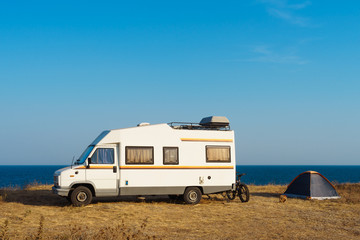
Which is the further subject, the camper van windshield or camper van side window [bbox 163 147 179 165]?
camper van side window [bbox 163 147 179 165]

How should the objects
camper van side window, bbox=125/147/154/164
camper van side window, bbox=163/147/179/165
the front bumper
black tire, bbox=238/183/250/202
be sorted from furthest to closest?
black tire, bbox=238/183/250/202 < camper van side window, bbox=163/147/179/165 < camper van side window, bbox=125/147/154/164 < the front bumper

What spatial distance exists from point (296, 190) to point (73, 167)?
1057 centimetres

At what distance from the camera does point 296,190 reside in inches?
717

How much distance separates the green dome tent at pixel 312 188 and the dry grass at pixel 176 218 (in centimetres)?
59

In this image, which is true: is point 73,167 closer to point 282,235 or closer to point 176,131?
point 176,131

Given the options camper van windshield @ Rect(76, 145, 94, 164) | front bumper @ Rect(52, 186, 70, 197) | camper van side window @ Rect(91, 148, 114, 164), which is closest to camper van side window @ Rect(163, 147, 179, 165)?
camper van side window @ Rect(91, 148, 114, 164)

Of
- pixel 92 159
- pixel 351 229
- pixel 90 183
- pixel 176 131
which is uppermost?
pixel 176 131

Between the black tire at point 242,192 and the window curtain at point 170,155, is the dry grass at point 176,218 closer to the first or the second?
the black tire at point 242,192

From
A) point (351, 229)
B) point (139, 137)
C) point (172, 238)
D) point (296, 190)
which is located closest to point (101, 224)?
point (172, 238)

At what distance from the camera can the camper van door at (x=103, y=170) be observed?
14.4 meters

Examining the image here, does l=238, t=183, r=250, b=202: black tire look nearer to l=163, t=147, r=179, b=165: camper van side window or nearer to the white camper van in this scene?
the white camper van

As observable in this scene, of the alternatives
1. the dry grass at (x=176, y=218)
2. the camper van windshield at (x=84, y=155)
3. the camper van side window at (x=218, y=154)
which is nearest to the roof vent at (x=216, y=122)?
the camper van side window at (x=218, y=154)

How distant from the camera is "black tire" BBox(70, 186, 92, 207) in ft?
46.4

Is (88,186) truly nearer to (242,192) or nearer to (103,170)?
(103,170)
